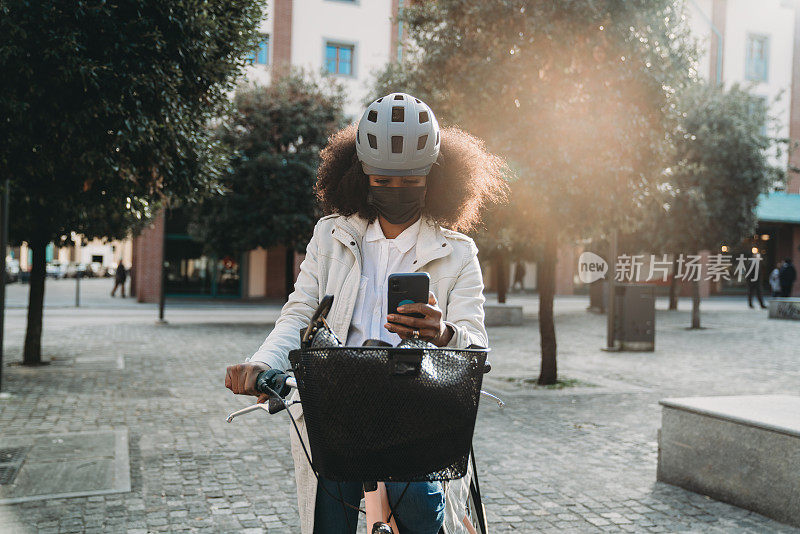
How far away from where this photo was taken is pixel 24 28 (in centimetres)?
617

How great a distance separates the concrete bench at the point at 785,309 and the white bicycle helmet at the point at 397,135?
872 inches

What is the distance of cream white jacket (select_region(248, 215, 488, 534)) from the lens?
2.29 metres

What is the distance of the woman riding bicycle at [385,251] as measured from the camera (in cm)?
218

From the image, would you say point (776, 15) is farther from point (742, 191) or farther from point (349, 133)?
point (349, 133)

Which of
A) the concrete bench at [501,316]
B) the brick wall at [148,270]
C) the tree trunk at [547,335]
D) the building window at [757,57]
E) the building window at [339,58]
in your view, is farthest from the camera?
the building window at [757,57]

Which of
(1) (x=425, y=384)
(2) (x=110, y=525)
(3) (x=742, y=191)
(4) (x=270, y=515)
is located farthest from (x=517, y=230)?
(3) (x=742, y=191)

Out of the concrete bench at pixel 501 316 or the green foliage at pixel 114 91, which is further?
the concrete bench at pixel 501 316

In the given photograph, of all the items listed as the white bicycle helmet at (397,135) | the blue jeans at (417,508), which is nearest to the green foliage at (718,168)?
the white bicycle helmet at (397,135)

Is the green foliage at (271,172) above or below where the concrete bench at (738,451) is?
above

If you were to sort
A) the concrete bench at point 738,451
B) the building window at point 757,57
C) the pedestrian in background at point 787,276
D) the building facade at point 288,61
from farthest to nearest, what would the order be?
the building window at point 757,57 < the building facade at point 288,61 < the pedestrian in background at point 787,276 < the concrete bench at point 738,451

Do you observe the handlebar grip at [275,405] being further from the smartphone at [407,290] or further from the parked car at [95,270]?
the parked car at [95,270]

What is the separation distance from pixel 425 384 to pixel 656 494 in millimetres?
3918

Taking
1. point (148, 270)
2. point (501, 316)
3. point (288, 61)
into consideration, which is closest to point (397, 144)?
point (501, 316)

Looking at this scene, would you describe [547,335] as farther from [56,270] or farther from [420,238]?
[56,270]
